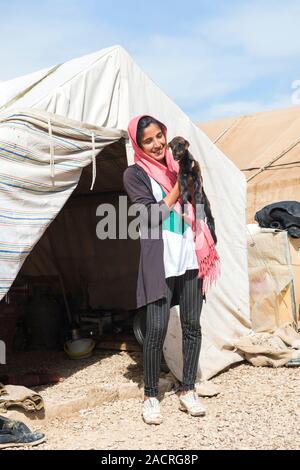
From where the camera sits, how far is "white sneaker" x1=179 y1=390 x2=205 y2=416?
3070mm

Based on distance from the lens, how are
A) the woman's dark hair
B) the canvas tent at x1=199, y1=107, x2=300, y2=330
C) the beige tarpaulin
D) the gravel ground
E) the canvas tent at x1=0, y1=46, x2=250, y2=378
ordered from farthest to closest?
the canvas tent at x1=199, y1=107, x2=300, y2=330
the beige tarpaulin
the canvas tent at x1=0, y1=46, x2=250, y2=378
the woman's dark hair
the gravel ground

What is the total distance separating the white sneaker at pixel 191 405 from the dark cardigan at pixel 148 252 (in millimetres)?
618

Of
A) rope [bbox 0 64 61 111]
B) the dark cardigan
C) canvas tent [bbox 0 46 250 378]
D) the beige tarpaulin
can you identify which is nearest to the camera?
the dark cardigan

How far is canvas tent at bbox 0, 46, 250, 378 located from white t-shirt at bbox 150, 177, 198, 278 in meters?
0.68

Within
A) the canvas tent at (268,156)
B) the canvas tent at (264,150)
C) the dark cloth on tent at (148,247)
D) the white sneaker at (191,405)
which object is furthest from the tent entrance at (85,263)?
the canvas tent at (264,150)

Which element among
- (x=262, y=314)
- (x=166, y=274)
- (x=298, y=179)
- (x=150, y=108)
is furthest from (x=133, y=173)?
(x=298, y=179)

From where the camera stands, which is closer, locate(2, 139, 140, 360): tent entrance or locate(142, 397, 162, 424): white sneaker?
locate(142, 397, 162, 424): white sneaker

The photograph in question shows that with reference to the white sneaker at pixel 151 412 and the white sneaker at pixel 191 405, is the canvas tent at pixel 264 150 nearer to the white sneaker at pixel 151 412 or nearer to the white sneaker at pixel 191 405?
the white sneaker at pixel 191 405

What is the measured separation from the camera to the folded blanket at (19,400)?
2.93 meters

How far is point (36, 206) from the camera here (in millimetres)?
3234

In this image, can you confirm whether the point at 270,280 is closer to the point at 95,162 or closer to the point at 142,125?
the point at 95,162

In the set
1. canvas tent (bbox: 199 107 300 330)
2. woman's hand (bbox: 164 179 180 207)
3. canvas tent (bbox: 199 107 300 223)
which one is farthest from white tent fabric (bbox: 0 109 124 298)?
canvas tent (bbox: 199 107 300 223)

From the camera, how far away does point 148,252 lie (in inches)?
116

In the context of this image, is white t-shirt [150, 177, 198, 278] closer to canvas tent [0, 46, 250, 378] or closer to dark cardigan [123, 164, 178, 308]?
dark cardigan [123, 164, 178, 308]
